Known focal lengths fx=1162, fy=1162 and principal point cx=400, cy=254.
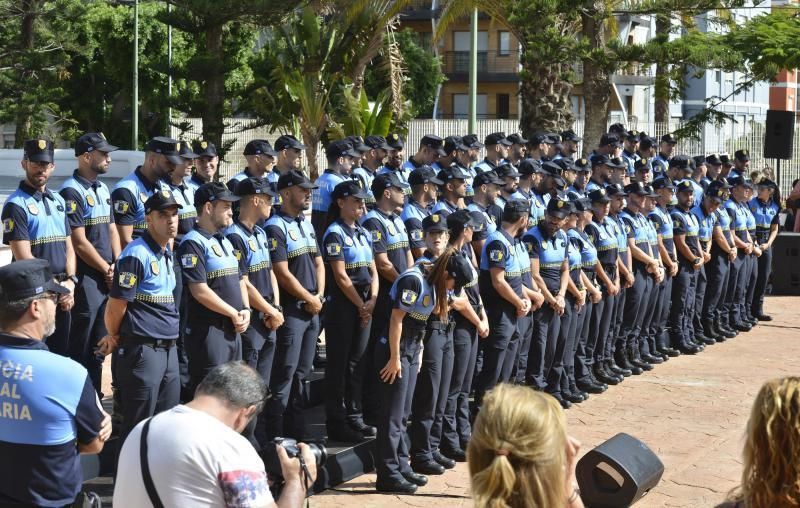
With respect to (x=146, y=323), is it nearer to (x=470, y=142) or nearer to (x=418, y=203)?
(x=418, y=203)

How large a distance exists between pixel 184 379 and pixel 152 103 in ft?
72.9

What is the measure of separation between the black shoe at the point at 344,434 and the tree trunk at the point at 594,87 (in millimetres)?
11899

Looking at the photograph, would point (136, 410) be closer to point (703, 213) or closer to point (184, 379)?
point (184, 379)

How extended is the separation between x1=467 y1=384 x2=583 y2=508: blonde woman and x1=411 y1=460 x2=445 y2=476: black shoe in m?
5.19

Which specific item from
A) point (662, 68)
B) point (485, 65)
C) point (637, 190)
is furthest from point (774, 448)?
point (485, 65)

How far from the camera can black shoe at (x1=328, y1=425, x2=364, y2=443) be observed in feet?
30.4

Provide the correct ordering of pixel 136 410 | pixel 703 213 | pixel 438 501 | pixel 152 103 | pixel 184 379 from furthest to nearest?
pixel 152 103 → pixel 703 213 → pixel 184 379 → pixel 438 501 → pixel 136 410

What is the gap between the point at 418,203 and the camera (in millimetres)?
10312

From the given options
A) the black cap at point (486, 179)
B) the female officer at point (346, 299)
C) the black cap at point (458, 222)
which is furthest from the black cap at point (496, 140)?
the black cap at point (458, 222)

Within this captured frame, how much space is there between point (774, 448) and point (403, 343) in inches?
191

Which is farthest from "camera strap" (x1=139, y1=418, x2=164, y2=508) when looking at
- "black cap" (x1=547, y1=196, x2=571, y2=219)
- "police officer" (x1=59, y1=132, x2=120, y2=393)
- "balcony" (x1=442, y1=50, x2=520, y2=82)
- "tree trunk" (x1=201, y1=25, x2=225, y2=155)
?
"balcony" (x1=442, y1=50, x2=520, y2=82)

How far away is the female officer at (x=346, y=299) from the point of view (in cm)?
923

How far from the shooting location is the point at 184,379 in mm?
9375

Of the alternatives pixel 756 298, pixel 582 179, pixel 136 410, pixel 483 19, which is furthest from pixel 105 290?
pixel 483 19
